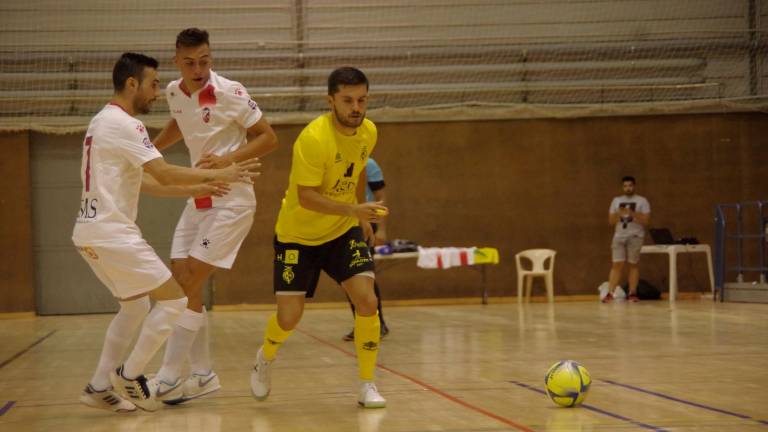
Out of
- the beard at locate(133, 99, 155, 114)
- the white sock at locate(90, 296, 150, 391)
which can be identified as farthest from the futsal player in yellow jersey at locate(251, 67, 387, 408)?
the beard at locate(133, 99, 155, 114)

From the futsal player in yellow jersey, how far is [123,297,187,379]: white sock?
56 centimetres

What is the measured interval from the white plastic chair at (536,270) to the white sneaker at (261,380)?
11.4 meters

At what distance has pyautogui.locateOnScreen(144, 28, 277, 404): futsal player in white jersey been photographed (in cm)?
543

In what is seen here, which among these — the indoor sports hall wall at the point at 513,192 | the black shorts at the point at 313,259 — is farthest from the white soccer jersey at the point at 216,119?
the indoor sports hall wall at the point at 513,192

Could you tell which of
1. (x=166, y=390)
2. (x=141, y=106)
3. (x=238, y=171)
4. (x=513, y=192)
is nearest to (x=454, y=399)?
(x=166, y=390)

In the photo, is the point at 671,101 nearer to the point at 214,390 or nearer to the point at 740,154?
the point at 740,154

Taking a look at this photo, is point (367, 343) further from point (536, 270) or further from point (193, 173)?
point (536, 270)

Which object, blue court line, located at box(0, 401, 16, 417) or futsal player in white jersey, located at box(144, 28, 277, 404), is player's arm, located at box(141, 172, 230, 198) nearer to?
futsal player in white jersey, located at box(144, 28, 277, 404)

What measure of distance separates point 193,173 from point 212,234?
485 mm

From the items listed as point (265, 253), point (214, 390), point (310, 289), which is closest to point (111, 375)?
point (214, 390)

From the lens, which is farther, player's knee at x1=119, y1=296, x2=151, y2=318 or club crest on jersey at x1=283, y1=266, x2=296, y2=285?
A: club crest on jersey at x1=283, y1=266, x2=296, y2=285

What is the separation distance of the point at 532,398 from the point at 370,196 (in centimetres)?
564

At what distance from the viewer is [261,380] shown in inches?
211

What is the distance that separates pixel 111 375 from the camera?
16.5ft
